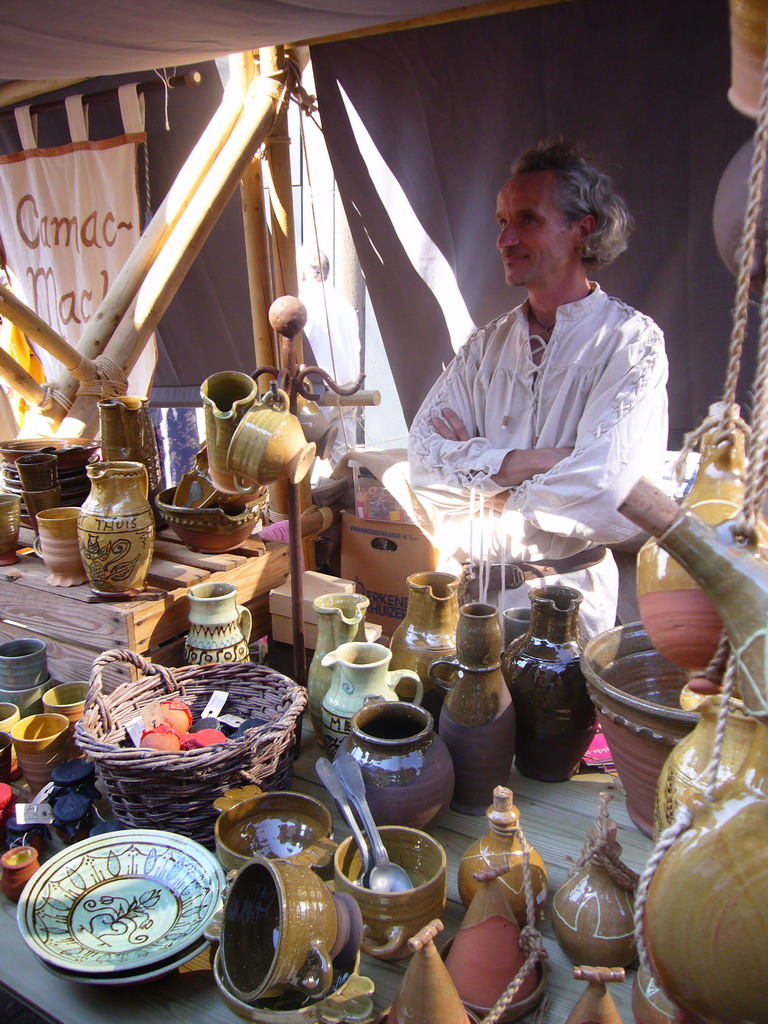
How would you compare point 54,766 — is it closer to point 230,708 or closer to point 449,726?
point 230,708

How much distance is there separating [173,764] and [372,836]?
352 millimetres

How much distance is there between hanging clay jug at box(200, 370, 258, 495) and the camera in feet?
4.27

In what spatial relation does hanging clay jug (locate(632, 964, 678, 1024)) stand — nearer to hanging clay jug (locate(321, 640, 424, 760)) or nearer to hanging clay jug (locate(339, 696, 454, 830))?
hanging clay jug (locate(339, 696, 454, 830))

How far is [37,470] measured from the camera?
1.84 m

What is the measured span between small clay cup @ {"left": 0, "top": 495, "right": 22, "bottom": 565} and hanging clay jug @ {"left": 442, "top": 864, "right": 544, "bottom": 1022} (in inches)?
62.1

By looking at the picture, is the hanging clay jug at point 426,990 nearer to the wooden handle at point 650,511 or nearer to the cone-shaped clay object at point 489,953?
the cone-shaped clay object at point 489,953

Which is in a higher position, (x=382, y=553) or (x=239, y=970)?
(x=239, y=970)

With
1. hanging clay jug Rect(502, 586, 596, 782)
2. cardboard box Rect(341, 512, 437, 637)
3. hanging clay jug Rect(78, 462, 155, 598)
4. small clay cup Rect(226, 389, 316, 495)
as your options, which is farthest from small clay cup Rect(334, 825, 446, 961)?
cardboard box Rect(341, 512, 437, 637)

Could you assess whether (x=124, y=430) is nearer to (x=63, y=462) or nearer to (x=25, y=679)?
(x=63, y=462)

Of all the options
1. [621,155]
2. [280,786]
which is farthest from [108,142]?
[280,786]

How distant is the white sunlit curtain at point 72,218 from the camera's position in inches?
144

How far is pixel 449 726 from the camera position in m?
1.22

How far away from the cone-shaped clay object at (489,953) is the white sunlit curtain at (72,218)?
338 centimetres

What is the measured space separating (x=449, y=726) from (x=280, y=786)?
339mm
